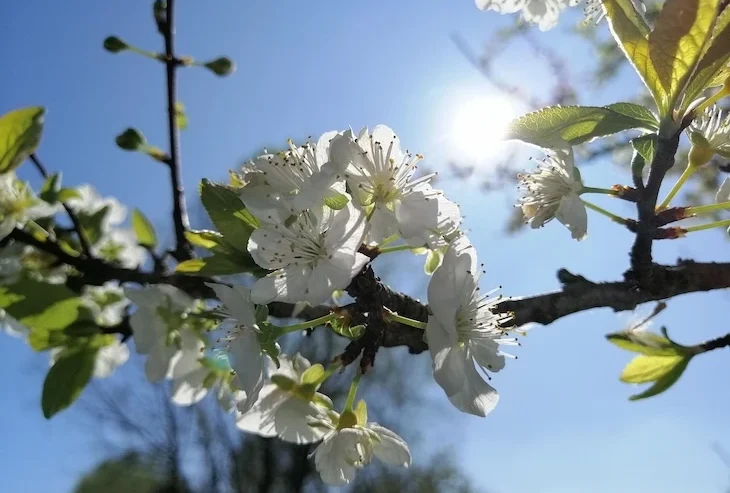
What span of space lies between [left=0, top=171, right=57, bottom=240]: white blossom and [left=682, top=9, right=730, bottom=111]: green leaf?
0.90 metres

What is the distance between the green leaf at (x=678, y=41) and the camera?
0.50 metres

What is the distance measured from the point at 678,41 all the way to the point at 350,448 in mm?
495

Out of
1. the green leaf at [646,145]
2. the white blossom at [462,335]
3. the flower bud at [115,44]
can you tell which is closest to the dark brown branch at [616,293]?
the white blossom at [462,335]

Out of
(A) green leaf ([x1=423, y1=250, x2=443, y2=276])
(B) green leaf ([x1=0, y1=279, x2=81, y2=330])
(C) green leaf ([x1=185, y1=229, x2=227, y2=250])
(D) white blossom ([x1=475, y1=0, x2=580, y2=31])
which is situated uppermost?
(D) white blossom ([x1=475, y1=0, x2=580, y2=31])

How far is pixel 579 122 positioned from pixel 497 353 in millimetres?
239

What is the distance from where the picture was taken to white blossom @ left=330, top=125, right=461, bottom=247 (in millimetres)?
535

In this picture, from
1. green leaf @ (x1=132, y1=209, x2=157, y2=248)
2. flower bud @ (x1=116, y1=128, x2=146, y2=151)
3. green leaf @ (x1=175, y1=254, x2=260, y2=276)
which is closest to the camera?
green leaf @ (x1=175, y1=254, x2=260, y2=276)

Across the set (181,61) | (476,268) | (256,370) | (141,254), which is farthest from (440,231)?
(141,254)

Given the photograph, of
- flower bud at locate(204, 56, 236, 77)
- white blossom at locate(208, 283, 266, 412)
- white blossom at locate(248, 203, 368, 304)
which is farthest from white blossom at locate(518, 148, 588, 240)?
flower bud at locate(204, 56, 236, 77)

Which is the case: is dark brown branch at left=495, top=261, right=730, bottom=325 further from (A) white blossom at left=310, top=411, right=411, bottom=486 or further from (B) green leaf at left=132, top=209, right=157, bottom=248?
(B) green leaf at left=132, top=209, right=157, bottom=248

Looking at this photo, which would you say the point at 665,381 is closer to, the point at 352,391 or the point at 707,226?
the point at 707,226

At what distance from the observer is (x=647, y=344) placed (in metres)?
0.77

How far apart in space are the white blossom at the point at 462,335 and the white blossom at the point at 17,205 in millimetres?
701

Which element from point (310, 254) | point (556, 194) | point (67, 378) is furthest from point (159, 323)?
point (556, 194)
